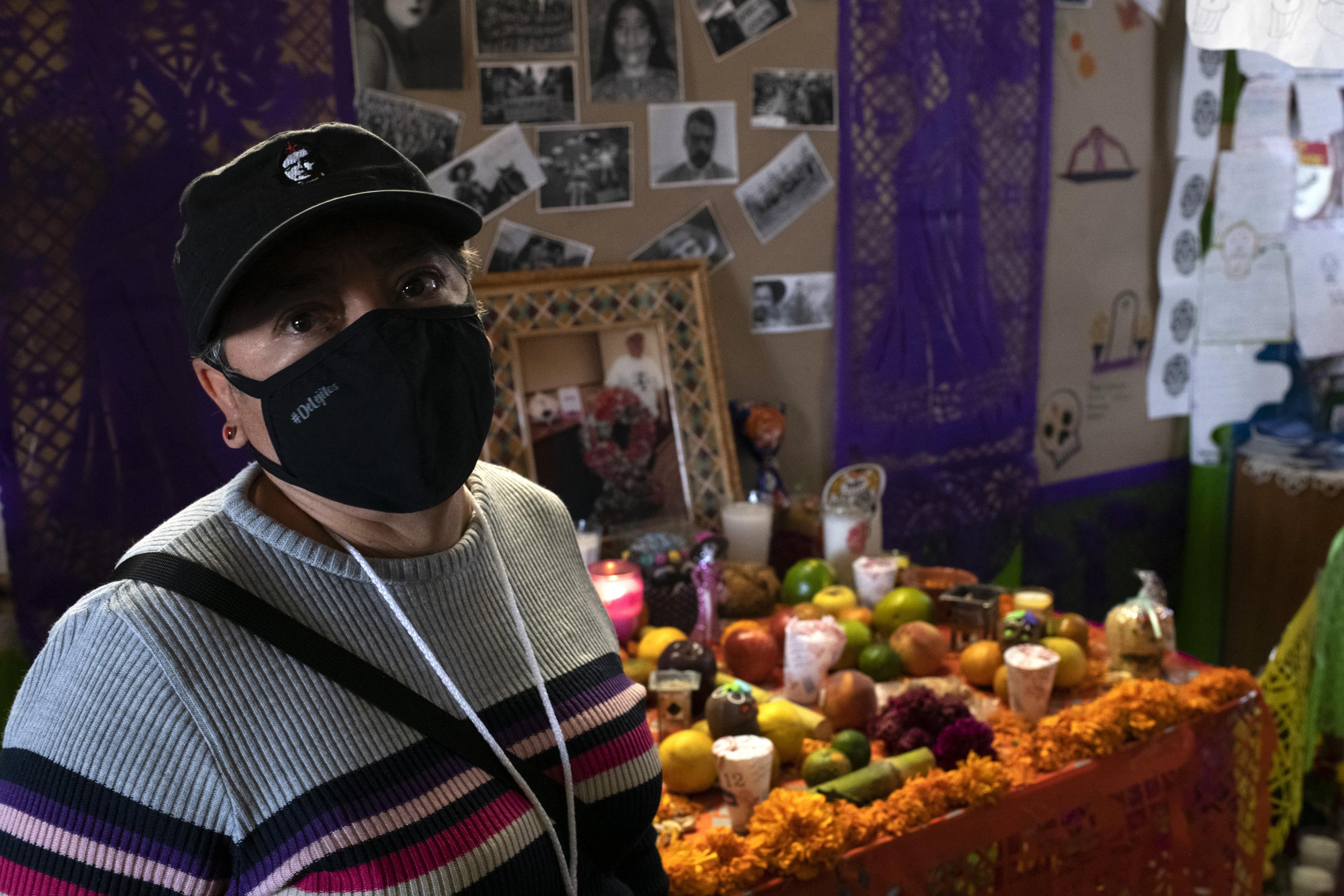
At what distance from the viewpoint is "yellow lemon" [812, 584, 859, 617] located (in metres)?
1.99

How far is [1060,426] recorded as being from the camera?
9.98 feet

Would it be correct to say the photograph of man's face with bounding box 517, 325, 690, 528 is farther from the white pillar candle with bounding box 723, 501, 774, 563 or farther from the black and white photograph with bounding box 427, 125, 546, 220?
the black and white photograph with bounding box 427, 125, 546, 220

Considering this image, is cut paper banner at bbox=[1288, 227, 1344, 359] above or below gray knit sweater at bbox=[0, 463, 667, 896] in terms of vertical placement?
above

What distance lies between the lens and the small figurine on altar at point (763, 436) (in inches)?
93.6

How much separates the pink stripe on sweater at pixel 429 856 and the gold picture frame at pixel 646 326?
1168 millimetres

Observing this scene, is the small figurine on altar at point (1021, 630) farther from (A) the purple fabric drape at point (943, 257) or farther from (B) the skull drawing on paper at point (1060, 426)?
(B) the skull drawing on paper at point (1060, 426)

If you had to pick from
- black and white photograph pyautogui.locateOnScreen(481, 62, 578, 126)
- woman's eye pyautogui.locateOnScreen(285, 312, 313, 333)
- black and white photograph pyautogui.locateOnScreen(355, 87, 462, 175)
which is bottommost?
woman's eye pyautogui.locateOnScreen(285, 312, 313, 333)

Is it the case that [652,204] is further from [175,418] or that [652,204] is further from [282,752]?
[282,752]

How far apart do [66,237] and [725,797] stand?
1.38m

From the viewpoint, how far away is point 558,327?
7.11 ft

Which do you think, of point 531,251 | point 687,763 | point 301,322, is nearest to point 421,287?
point 301,322

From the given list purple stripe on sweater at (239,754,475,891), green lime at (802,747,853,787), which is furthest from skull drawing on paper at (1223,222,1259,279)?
purple stripe on sweater at (239,754,475,891)

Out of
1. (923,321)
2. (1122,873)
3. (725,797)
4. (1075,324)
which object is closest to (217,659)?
(725,797)

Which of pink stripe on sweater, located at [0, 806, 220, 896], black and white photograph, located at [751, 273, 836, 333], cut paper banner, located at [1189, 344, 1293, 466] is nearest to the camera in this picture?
pink stripe on sweater, located at [0, 806, 220, 896]
